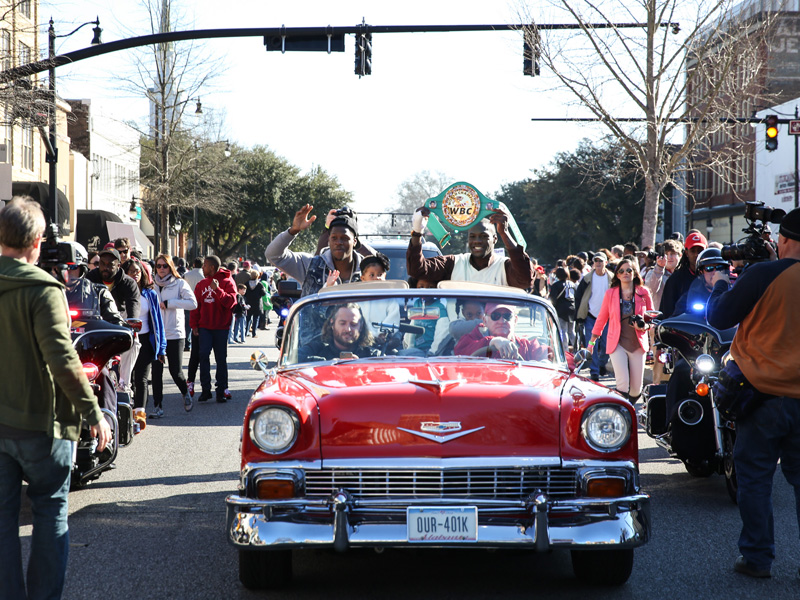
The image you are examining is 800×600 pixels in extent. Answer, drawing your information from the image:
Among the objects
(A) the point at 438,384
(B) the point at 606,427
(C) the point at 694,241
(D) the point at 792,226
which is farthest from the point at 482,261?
(B) the point at 606,427

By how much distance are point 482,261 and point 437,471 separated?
169 inches

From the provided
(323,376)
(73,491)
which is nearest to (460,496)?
(323,376)

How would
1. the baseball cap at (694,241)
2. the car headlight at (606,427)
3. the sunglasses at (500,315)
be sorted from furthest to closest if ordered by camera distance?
the baseball cap at (694,241) < the sunglasses at (500,315) < the car headlight at (606,427)

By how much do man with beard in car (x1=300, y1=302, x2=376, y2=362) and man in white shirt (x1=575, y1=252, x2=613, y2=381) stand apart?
9.85 meters

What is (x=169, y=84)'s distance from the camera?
42562 mm

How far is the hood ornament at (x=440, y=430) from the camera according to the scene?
463 cm

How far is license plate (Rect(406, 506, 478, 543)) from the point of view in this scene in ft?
14.6

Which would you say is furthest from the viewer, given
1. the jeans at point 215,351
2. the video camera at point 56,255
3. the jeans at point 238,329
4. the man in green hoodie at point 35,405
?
the jeans at point 238,329

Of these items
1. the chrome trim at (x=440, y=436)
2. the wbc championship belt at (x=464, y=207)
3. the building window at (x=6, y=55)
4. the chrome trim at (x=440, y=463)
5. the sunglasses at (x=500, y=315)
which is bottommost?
the chrome trim at (x=440, y=463)

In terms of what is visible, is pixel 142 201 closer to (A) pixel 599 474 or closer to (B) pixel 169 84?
(B) pixel 169 84

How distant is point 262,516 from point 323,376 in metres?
0.91

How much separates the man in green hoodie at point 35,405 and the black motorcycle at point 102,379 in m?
2.66

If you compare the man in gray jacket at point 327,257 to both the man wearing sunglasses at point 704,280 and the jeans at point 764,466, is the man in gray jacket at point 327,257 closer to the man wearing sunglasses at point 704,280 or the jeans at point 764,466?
the man wearing sunglasses at point 704,280

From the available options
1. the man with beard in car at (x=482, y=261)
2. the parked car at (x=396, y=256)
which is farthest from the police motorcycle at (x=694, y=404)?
the parked car at (x=396, y=256)
